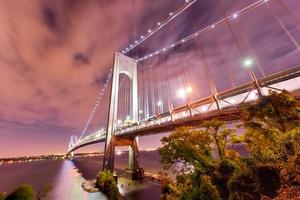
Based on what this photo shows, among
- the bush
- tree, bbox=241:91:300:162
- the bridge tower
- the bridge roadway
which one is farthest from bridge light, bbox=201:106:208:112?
the bridge tower

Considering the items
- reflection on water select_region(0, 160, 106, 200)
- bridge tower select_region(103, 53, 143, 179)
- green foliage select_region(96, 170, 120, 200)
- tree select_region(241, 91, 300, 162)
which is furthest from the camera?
bridge tower select_region(103, 53, 143, 179)

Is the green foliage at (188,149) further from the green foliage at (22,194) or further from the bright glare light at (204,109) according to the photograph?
the green foliage at (22,194)

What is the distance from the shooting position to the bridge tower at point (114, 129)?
60.6ft

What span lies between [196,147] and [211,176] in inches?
46.5

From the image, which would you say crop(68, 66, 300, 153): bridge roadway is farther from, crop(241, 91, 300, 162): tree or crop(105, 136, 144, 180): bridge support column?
crop(105, 136, 144, 180): bridge support column

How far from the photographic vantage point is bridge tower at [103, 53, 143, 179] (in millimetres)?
18469

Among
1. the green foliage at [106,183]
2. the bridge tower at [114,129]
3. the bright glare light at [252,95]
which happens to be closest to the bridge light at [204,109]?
the bright glare light at [252,95]

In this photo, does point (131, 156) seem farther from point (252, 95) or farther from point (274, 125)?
point (274, 125)

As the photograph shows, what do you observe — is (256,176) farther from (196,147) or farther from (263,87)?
(263,87)

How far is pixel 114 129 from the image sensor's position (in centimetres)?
2011

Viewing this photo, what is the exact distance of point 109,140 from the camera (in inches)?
760

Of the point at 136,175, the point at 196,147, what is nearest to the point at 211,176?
the point at 196,147

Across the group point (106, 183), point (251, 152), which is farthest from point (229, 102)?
point (106, 183)

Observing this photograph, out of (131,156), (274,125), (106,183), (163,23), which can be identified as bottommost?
(106,183)
